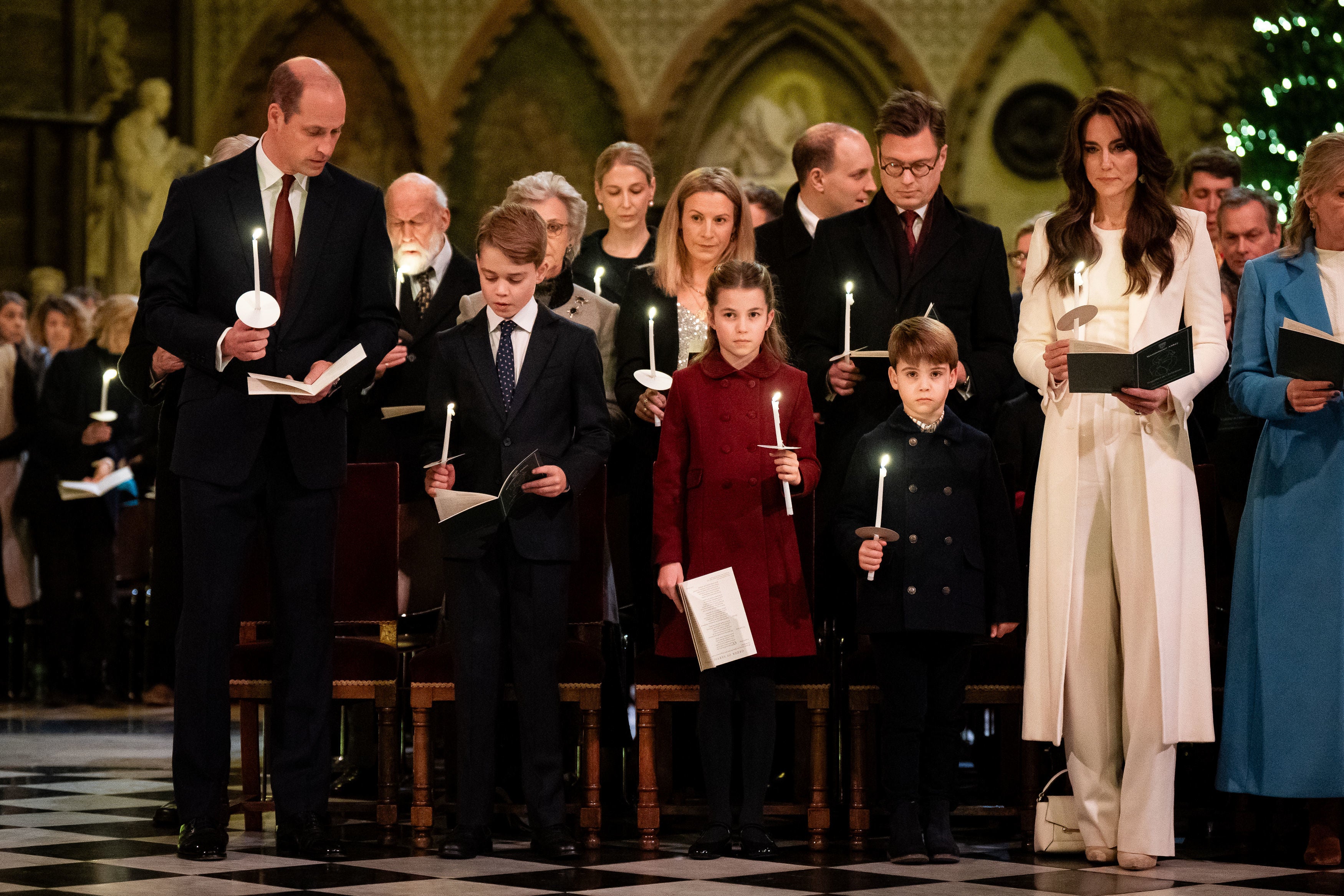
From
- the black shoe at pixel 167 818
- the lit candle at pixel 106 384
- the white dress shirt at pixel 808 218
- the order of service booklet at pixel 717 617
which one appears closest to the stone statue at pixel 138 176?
the lit candle at pixel 106 384

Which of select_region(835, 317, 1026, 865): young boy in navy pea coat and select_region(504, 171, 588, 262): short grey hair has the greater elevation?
select_region(504, 171, 588, 262): short grey hair

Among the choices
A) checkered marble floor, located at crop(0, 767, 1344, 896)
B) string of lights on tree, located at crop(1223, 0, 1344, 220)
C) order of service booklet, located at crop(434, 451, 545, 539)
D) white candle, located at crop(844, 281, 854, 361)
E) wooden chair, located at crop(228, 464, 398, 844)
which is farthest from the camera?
string of lights on tree, located at crop(1223, 0, 1344, 220)

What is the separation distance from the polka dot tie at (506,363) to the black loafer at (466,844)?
106cm

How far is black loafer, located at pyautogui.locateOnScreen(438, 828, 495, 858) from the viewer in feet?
14.3

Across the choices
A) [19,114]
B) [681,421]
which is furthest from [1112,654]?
[19,114]

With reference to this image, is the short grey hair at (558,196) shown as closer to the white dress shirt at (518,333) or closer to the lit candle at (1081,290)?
the white dress shirt at (518,333)

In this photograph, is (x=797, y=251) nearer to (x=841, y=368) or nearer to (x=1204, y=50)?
(x=841, y=368)

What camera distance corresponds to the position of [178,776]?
4270mm

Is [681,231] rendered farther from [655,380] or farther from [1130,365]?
[1130,365]

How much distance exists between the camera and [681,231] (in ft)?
16.9

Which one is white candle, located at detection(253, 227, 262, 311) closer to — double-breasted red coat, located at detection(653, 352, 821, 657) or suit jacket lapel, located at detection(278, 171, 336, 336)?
suit jacket lapel, located at detection(278, 171, 336, 336)

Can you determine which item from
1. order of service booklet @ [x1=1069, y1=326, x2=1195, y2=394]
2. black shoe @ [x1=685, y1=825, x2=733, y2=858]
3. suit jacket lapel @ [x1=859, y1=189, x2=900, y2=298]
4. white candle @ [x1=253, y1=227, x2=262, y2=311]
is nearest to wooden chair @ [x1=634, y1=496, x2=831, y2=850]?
black shoe @ [x1=685, y1=825, x2=733, y2=858]

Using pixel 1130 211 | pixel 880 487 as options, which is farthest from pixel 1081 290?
pixel 880 487

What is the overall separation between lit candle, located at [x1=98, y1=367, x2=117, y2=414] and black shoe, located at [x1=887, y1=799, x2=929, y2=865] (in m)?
3.82
